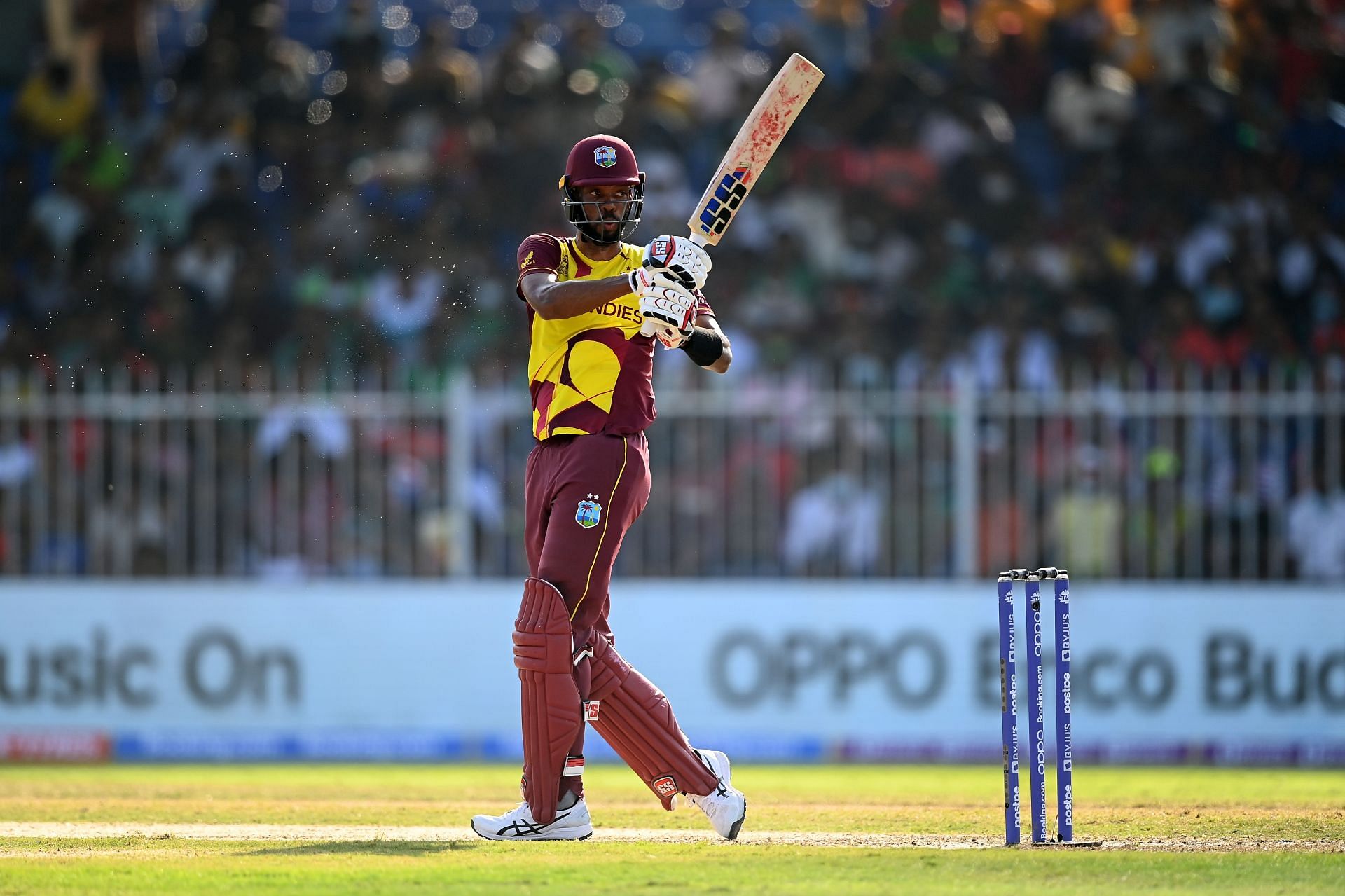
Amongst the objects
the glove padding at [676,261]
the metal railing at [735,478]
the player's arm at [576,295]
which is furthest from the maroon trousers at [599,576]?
the metal railing at [735,478]

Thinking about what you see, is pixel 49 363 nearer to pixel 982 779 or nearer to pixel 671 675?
pixel 671 675

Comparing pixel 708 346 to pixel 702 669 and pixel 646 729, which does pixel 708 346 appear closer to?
pixel 646 729

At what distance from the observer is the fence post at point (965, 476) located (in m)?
12.4

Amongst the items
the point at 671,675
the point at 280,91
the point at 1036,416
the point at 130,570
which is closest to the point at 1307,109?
the point at 1036,416

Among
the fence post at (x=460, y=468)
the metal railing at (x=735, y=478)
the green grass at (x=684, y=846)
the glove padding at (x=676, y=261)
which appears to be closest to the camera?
the green grass at (x=684, y=846)

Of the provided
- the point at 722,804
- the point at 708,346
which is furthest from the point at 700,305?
the point at 722,804

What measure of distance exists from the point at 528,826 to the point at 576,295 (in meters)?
1.89

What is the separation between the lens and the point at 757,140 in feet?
23.8

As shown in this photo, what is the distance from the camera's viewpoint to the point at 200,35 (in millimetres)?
16922

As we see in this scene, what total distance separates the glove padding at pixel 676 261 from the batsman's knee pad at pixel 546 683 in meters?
1.16

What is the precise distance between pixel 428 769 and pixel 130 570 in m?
2.55

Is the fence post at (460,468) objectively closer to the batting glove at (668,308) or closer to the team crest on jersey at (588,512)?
the team crest on jersey at (588,512)

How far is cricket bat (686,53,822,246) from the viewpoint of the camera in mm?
7164

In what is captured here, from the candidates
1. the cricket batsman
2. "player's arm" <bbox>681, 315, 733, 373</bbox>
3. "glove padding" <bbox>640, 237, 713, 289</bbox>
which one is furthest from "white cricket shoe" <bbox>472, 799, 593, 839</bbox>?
"glove padding" <bbox>640, 237, 713, 289</bbox>
